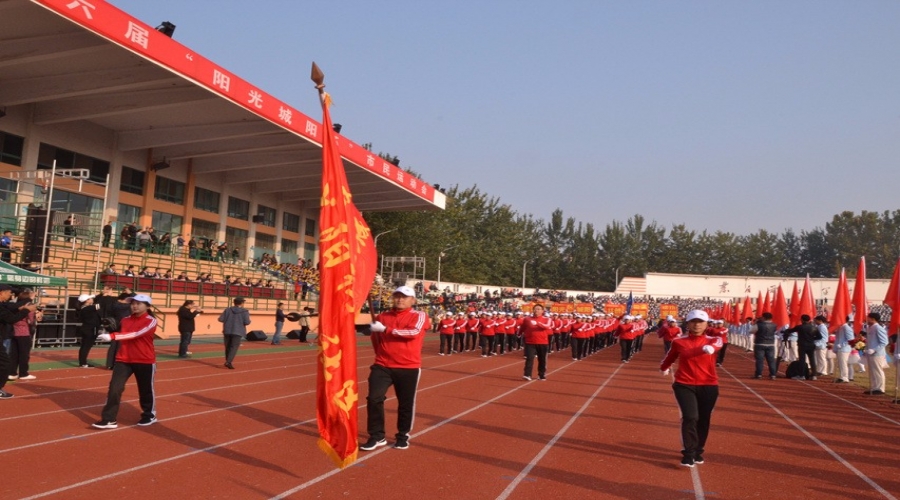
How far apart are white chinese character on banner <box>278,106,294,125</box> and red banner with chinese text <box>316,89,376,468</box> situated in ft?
74.7

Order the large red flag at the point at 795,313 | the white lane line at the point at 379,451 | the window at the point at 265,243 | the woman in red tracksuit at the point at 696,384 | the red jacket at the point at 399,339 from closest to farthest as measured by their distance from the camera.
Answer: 1. the white lane line at the point at 379,451
2. the woman in red tracksuit at the point at 696,384
3. the red jacket at the point at 399,339
4. the large red flag at the point at 795,313
5. the window at the point at 265,243

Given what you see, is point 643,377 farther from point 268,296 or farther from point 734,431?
point 268,296

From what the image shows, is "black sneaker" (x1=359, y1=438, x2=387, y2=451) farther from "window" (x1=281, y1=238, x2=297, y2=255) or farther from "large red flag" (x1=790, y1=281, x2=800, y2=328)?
"window" (x1=281, y1=238, x2=297, y2=255)

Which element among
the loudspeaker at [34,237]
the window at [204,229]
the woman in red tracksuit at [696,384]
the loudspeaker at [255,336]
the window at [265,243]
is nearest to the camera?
the woman in red tracksuit at [696,384]

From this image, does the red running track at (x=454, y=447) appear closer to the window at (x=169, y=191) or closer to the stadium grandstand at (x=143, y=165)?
the stadium grandstand at (x=143, y=165)

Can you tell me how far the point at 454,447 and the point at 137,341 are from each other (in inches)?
156

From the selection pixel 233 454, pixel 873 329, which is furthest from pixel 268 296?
pixel 233 454

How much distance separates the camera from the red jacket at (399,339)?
26.1ft

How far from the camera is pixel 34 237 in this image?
1964 centimetres

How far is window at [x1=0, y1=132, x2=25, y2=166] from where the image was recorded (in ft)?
81.7

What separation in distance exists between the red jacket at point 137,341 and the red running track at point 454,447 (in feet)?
2.62

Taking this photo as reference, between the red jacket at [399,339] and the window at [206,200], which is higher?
the window at [206,200]

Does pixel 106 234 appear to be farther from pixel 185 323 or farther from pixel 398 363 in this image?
pixel 398 363

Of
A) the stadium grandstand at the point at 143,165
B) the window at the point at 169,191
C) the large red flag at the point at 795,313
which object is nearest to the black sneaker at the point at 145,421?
the stadium grandstand at the point at 143,165
